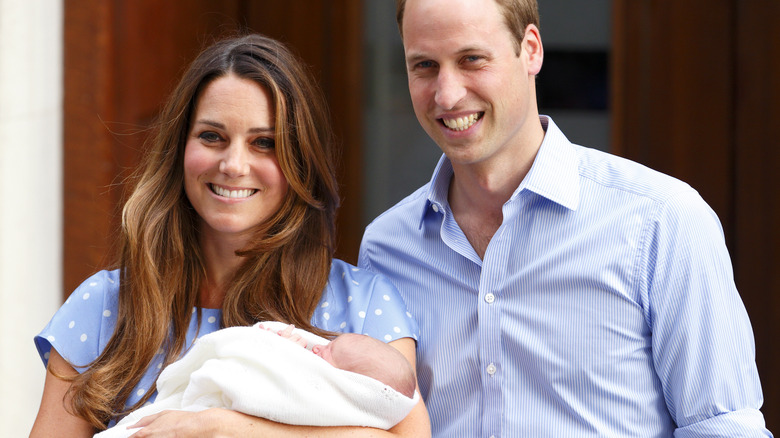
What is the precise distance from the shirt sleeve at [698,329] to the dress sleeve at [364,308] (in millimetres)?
508

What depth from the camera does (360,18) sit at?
→ 349 centimetres

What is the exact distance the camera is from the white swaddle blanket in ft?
5.46

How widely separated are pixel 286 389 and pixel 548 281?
59 centimetres

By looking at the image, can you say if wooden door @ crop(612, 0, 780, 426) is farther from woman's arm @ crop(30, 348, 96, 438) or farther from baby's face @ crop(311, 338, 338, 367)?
woman's arm @ crop(30, 348, 96, 438)

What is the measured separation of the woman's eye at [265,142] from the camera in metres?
1.99

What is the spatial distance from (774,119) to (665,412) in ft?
5.61

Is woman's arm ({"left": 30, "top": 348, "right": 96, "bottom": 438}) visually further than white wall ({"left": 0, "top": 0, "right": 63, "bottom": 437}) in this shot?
No

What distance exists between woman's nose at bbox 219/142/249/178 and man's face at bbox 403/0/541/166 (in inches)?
15.5

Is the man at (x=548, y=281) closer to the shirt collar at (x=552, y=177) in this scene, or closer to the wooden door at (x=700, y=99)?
the shirt collar at (x=552, y=177)

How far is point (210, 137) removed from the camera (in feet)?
6.56

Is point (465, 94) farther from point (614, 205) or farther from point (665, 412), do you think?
point (665, 412)

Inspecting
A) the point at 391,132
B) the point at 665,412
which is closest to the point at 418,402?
the point at 665,412

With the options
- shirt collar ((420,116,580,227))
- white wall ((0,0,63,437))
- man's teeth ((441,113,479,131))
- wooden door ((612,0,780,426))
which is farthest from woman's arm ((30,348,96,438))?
wooden door ((612,0,780,426))

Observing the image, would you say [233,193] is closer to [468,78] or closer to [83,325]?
[83,325]
